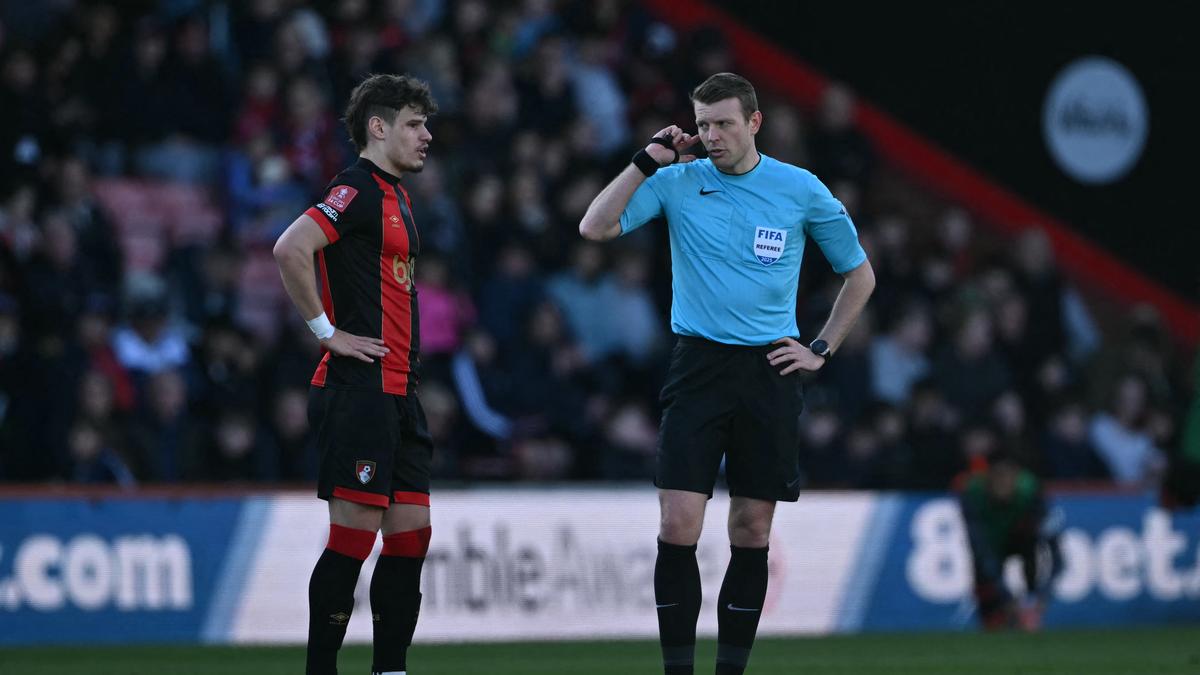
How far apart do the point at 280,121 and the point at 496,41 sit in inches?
93.4

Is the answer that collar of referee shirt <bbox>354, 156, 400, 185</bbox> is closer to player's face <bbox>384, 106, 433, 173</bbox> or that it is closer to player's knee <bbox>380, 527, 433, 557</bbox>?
player's face <bbox>384, 106, 433, 173</bbox>

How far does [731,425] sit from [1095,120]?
522 inches

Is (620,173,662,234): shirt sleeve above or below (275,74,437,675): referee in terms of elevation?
above

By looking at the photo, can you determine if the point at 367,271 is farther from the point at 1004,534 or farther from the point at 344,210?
the point at 1004,534

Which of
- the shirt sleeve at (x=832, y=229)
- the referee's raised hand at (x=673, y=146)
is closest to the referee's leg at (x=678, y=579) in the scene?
the shirt sleeve at (x=832, y=229)

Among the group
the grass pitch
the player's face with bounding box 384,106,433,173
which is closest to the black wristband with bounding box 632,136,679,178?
the player's face with bounding box 384,106,433,173

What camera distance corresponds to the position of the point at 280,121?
1527 cm

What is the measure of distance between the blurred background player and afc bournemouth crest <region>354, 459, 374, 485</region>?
300 inches

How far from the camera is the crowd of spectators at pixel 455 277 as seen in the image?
1367cm

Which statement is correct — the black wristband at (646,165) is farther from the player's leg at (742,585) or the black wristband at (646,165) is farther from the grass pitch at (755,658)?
the grass pitch at (755,658)

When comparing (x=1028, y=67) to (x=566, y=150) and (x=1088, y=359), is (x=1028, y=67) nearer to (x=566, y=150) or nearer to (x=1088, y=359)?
(x=1088, y=359)

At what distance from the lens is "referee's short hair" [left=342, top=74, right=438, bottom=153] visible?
25.3ft

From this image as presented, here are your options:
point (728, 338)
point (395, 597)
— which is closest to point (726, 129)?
point (728, 338)

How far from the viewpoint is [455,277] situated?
15.1 metres
